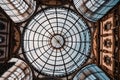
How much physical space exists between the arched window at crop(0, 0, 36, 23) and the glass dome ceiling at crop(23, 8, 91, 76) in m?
2.41

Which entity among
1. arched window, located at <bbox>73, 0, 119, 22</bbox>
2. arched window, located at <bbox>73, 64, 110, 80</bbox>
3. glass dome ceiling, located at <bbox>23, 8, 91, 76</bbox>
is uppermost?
arched window, located at <bbox>73, 0, 119, 22</bbox>

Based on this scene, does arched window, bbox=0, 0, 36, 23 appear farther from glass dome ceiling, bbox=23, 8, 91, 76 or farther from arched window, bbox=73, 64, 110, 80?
arched window, bbox=73, 64, 110, 80

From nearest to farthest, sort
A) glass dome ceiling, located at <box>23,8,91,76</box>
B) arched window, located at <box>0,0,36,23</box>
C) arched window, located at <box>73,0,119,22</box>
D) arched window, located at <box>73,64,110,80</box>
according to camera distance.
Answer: arched window, located at <box>73,0,119,22</box>, arched window, located at <box>0,0,36,23</box>, arched window, located at <box>73,64,110,80</box>, glass dome ceiling, located at <box>23,8,91,76</box>

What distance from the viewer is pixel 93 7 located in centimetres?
2950

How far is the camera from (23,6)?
103 feet

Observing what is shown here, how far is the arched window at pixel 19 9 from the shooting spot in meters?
29.5

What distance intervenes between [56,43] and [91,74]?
291 inches

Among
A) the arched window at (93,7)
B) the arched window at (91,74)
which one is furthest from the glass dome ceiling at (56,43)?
the arched window at (93,7)

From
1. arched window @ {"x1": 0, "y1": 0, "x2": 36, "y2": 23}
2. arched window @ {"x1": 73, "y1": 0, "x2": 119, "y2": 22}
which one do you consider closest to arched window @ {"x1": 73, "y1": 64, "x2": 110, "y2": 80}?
arched window @ {"x1": 73, "y1": 0, "x2": 119, "y2": 22}

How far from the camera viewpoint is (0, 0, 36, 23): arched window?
29.5m

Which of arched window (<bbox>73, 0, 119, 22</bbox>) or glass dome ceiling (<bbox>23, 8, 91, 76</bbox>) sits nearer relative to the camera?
arched window (<bbox>73, 0, 119, 22</bbox>)

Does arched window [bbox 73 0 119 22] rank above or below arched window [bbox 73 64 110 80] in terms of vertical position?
above

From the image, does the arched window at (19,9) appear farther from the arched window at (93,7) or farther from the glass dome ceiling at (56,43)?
the arched window at (93,7)

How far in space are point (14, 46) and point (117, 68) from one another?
13802 millimetres
